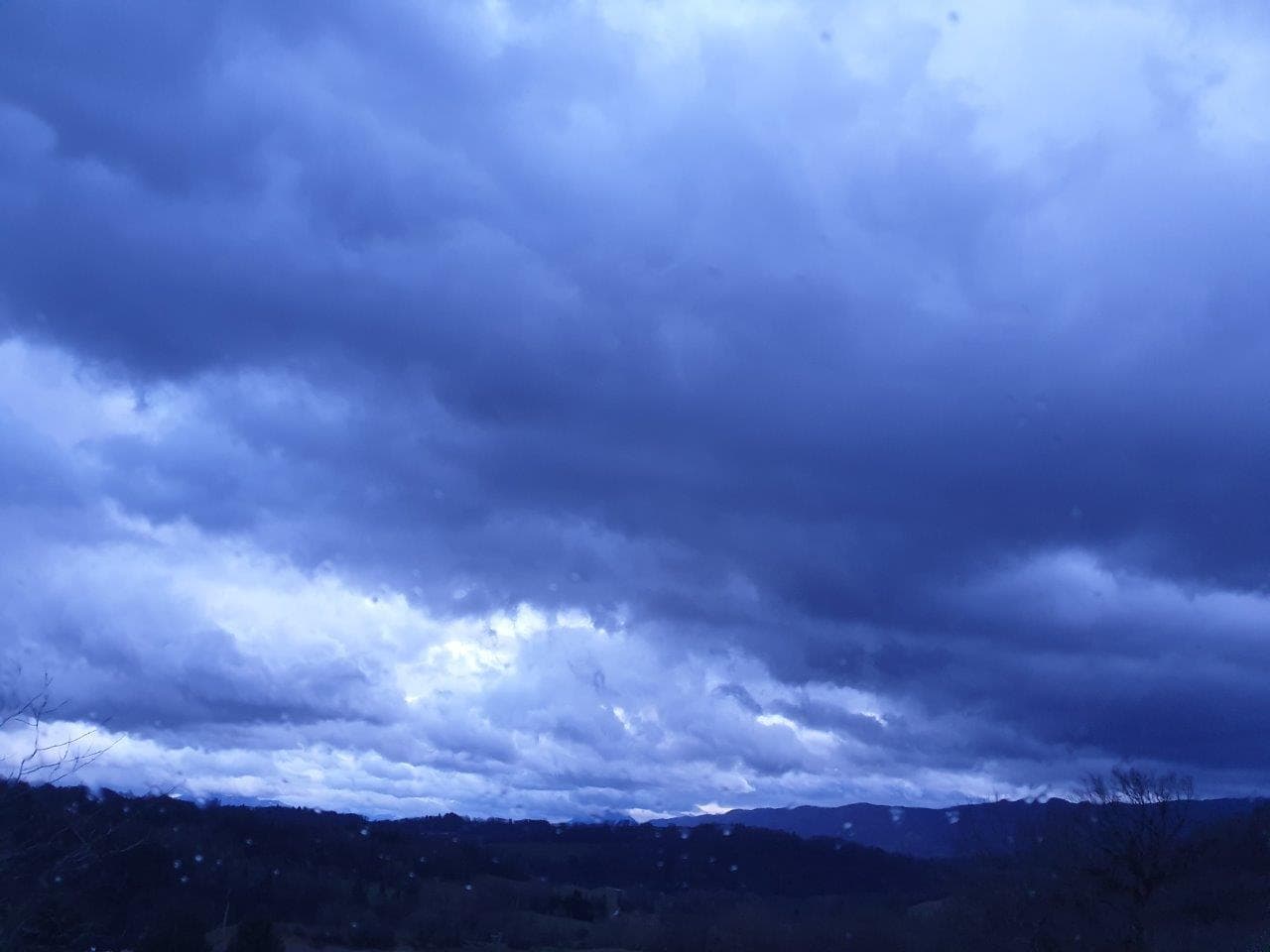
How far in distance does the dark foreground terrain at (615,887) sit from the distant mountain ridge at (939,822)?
0.54 meters

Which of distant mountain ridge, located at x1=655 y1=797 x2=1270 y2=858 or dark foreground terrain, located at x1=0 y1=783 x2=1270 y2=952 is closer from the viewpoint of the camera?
dark foreground terrain, located at x1=0 y1=783 x2=1270 y2=952

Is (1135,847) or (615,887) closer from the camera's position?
(1135,847)

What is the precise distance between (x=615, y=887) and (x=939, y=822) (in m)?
26.0

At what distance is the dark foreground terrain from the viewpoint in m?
30.6

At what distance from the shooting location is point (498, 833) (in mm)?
104812

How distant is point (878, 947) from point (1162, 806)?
1283cm

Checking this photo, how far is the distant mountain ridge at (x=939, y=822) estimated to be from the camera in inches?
1922

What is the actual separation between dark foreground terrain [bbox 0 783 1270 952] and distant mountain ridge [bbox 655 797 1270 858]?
0.54 meters

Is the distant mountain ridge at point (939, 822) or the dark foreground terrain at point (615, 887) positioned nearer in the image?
the dark foreground terrain at point (615, 887)

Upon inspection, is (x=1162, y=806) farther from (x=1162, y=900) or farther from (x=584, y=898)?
(x=584, y=898)

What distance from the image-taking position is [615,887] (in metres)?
86.2

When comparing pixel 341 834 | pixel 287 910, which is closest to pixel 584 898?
pixel 341 834

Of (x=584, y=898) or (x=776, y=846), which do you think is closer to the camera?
(x=584, y=898)

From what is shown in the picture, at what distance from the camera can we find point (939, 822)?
6975cm
